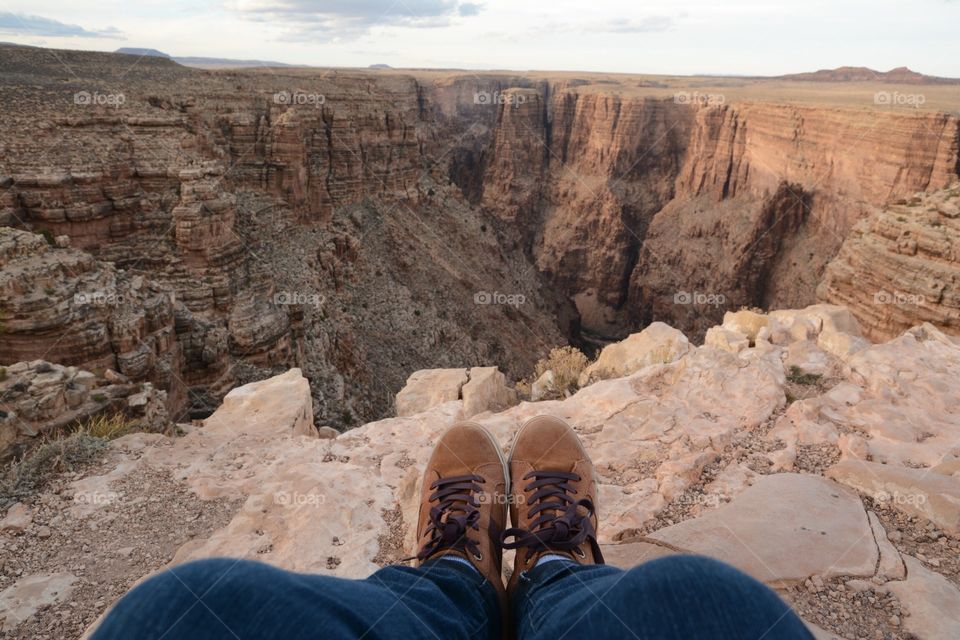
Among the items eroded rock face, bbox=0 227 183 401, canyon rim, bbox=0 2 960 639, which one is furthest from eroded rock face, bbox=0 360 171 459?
eroded rock face, bbox=0 227 183 401

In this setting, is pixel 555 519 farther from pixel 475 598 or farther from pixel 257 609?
pixel 257 609

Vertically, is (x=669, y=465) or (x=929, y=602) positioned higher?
(x=929, y=602)

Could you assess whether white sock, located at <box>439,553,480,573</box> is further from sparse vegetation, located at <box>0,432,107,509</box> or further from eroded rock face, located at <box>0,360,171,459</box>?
eroded rock face, located at <box>0,360,171,459</box>

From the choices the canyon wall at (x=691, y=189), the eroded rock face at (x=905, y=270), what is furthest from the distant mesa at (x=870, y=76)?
the eroded rock face at (x=905, y=270)

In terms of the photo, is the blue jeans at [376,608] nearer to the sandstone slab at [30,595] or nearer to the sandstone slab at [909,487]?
the sandstone slab at [30,595]

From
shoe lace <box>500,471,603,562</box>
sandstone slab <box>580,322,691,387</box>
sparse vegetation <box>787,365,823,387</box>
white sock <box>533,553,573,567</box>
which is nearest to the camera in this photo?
white sock <box>533,553,573,567</box>

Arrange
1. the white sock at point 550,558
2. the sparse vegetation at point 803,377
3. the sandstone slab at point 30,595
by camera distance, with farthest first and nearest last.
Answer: the sparse vegetation at point 803,377 < the sandstone slab at point 30,595 < the white sock at point 550,558

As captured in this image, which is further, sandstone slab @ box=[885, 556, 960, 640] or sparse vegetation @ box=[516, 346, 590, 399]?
sparse vegetation @ box=[516, 346, 590, 399]

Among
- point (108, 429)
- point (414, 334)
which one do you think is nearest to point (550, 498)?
point (108, 429)
